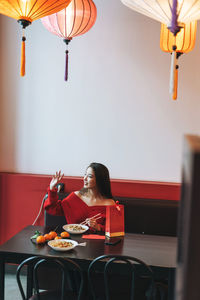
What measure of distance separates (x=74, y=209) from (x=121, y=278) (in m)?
0.71

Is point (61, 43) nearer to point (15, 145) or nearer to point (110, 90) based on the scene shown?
point (110, 90)

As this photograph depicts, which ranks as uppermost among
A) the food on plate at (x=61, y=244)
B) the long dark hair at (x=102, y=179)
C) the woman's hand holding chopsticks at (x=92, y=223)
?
the long dark hair at (x=102, y=179)

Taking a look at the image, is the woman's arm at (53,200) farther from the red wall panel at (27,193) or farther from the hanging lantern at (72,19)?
the hanging lantern at (72,19)

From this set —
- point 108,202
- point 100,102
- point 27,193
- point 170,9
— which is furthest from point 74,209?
point 170,9

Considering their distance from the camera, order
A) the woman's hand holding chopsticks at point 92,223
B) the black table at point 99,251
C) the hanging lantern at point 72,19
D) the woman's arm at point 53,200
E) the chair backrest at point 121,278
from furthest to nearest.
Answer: the woman's arm at point 53,200 < the woman's hand holding chopsticks at point 92,223 < the hanging lantern at point 72,19 < the black table at point 99,251 < the chair backrest at point 121,278

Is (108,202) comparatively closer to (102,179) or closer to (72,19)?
(102,179)

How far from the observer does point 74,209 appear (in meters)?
3.03

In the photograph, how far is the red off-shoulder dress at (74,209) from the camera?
2974 millimetres

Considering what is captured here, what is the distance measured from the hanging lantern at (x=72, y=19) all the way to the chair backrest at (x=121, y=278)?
5.53 feet

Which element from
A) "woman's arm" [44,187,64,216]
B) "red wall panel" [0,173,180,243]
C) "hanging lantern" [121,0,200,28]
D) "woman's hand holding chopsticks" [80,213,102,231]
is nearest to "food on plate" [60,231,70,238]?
"woman's hand holding chopsticks" [80,213,102,231]

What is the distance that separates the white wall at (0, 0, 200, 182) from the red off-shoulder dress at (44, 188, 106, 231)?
0.66m

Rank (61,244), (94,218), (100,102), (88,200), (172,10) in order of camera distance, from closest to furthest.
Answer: (172,10), (61,244), (94,218), (88,200), (100,102)

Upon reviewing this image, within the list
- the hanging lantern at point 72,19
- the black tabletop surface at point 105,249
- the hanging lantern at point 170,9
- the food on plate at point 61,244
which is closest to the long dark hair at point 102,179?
the black tabletop surface at point 105,249

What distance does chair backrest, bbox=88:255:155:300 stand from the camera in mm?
1977
